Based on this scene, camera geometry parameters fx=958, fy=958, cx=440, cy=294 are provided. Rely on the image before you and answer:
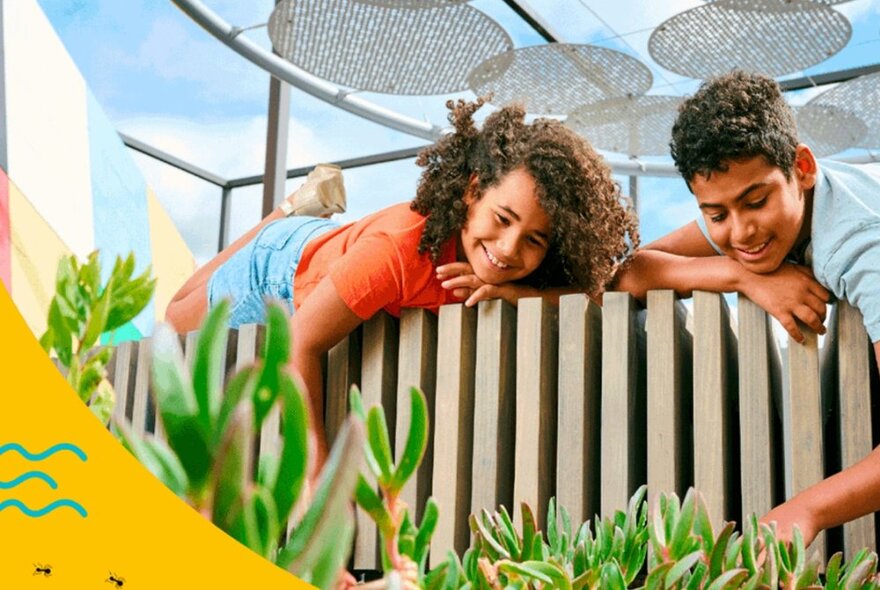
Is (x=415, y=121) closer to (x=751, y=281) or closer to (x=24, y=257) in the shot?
(x=751, y=281)

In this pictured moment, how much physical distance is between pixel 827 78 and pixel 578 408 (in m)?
4.56

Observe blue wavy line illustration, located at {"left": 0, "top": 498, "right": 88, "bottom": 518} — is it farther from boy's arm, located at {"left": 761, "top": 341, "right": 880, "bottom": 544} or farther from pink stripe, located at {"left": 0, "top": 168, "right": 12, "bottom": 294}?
boy's arm, located at {"left": 761, "top": 341, "right": 880, "bottom": 544}

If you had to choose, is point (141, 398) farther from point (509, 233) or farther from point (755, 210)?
point (755, 210)

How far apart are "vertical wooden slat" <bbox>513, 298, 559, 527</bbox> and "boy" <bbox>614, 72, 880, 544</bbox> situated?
14cm

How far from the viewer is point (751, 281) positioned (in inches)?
40.5

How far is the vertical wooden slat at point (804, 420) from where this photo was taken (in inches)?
37.6

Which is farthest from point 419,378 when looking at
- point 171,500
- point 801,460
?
point 171,500

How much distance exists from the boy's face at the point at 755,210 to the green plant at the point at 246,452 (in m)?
0.96

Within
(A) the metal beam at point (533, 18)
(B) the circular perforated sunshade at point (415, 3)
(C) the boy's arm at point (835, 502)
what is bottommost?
(C) the boy's arm at point (835, 502)

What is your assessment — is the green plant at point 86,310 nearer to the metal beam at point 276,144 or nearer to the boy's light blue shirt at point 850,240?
the boy's light blue shirt at point 850,240

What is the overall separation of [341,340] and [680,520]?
90 centimetres

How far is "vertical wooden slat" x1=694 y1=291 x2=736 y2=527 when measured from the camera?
3.24 ft

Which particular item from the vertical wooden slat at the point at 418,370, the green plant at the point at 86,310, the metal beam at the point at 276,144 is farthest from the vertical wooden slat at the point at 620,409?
the metal beam at the point at 276,144

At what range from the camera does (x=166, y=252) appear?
5.39 metres
